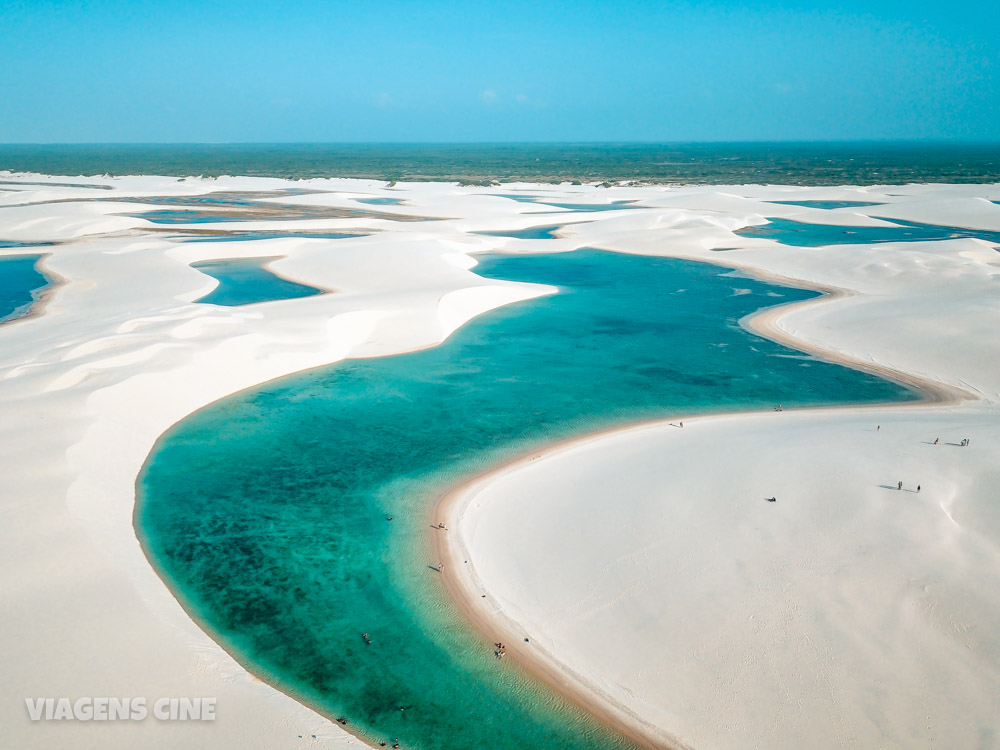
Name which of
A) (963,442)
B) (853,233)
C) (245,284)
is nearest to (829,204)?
(853,233)

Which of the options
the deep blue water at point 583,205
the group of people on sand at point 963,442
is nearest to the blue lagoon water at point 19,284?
the group of people on sand at point 963,442

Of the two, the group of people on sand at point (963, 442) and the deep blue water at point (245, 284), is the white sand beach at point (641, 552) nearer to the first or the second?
the group of people on sand at point (963, 442)

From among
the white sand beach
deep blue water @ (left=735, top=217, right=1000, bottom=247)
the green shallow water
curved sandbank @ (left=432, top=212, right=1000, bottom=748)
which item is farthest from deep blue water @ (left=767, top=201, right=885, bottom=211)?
curved sandbank @ (left=432, top=212, right=1000, bottom=748)

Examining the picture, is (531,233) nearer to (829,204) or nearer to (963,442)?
(829,204)

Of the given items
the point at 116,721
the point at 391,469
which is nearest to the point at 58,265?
the point at 391,469

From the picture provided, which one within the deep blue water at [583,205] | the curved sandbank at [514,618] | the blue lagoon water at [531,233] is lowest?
the curved sandbank at [514,618]

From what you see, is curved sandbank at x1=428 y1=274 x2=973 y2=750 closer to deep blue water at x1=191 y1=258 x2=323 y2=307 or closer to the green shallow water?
the green shallow water
